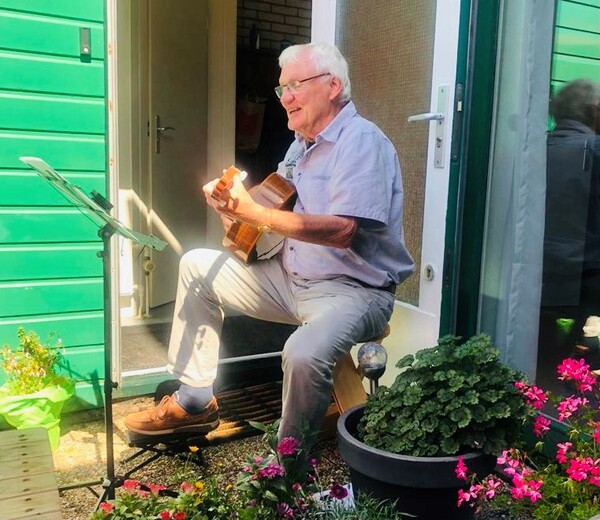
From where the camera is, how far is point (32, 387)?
2.36 meters

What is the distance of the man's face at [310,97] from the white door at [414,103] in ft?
1.44

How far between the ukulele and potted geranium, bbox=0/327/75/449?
0.85m

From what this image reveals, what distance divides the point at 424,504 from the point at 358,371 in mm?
544

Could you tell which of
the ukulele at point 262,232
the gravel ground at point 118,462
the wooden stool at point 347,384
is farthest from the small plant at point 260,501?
the ukulele at point 262,232

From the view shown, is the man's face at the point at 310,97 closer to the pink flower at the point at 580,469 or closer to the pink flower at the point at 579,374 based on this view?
the pink flower at the point at 579,374

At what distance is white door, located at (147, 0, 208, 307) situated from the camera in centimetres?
382

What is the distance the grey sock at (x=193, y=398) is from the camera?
7.47ft

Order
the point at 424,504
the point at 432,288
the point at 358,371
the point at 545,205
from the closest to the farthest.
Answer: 1. the point at 424,504
2. the point at 358,371
3. the point at 545,205
4. the point at 432,288

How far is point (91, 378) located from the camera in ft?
8.89

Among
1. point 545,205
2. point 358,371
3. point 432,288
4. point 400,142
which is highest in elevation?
point 400,142

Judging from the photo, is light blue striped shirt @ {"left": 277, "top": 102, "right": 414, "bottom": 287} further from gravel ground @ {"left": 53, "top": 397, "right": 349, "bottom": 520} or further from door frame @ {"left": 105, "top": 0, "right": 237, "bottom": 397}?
door frame @ {"left": 105, "top": 0, "right": 237, "bottom": 397}

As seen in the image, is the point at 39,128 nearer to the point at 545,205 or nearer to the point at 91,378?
the point at 91,378

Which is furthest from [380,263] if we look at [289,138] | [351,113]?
[289,138]

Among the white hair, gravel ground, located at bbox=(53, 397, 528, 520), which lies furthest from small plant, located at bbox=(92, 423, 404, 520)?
the white hair
